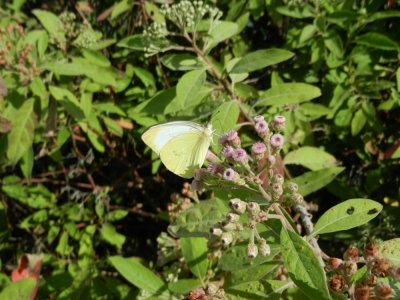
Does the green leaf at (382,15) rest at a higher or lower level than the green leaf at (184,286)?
higher

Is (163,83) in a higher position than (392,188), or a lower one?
higher

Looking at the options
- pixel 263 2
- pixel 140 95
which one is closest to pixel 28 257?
pixel 140 95

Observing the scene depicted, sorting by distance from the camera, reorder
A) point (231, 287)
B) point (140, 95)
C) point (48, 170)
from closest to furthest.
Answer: point (231, 287) → point (140, 95) → point (48, 170)

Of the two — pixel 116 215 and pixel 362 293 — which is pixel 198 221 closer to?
pixel 362 293

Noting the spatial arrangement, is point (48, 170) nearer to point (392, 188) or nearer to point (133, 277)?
point (133, 277)

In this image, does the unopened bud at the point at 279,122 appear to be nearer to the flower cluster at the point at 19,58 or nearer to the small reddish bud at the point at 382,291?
the small reddish bud at the point at 382,291

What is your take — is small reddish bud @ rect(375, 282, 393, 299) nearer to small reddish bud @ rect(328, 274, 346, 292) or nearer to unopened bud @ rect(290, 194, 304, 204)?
small reddish bud @ rect(328, 274, 346, 292)

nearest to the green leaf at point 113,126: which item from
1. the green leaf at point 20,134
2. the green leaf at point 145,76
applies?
the green leaf at point 145,76
